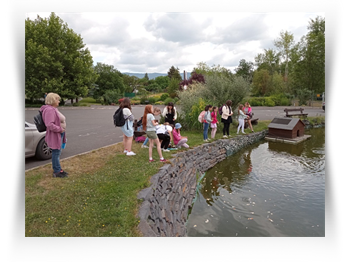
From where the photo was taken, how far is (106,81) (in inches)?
1781

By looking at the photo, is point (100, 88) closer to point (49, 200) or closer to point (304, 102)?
point (304, 102)

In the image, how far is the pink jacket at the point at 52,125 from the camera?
524cm

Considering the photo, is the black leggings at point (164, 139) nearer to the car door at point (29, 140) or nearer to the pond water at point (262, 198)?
the pond water at point (262, 198)

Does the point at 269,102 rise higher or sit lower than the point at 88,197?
higher

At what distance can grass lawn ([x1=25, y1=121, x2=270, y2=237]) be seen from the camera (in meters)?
3.88

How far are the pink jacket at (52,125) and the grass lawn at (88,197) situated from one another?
0.93m

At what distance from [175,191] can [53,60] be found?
30658 mm

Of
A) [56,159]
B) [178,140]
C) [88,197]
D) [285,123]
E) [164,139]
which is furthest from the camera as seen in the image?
[285,123]

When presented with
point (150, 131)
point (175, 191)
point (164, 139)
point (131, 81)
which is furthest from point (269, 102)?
point (131, 81)

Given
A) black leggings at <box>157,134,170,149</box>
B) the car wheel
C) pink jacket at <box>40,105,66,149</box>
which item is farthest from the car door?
black leggings at <box>157,134,170,149</box>

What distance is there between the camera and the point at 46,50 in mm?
29266

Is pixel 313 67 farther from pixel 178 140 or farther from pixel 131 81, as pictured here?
pixel 131 81
